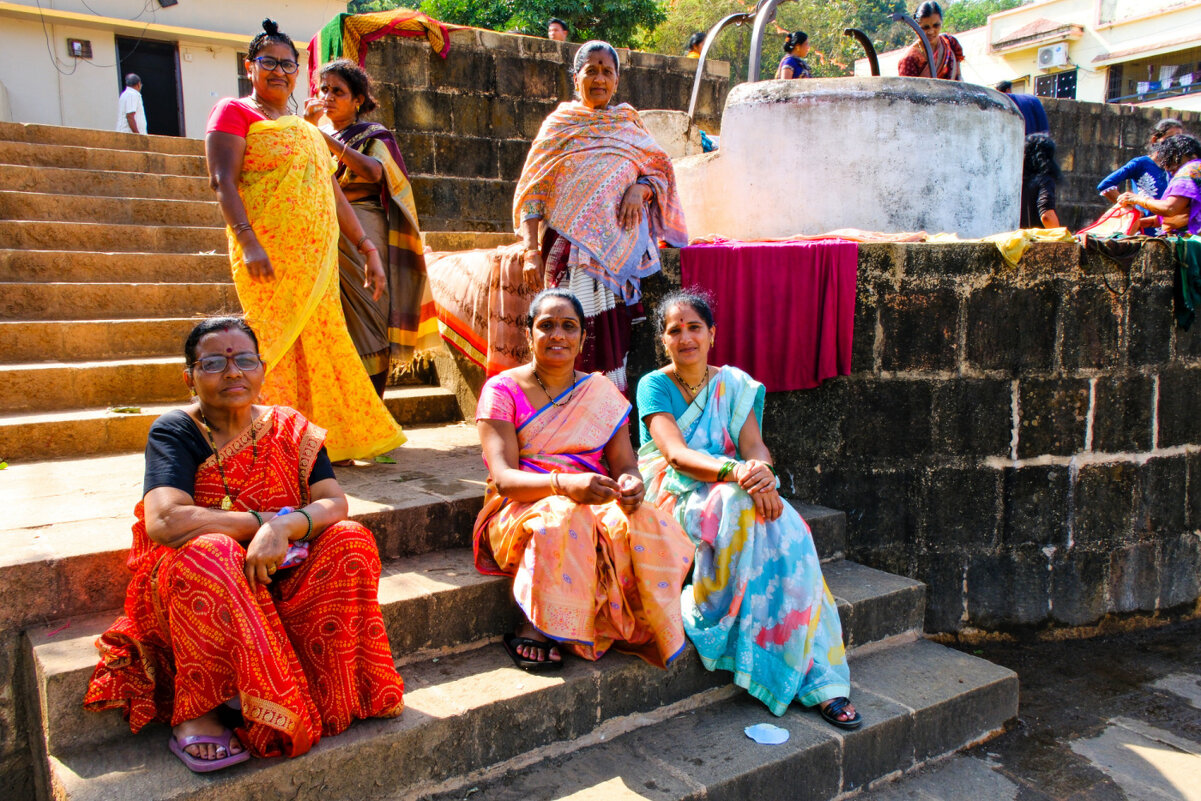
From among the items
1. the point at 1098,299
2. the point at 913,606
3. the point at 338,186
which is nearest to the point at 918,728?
the point at 913,606

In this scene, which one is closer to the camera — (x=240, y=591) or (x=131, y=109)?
(x=240, y=591)

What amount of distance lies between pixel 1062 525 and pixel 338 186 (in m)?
4.04

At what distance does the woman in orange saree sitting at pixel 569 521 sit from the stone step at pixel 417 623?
0.38 ft

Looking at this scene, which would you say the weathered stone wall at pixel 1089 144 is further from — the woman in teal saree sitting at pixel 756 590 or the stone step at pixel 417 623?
the woman in teal saree sitting at pixel 756 590

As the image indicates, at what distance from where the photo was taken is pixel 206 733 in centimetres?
208

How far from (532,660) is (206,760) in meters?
0.97

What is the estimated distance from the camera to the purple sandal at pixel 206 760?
201 cm

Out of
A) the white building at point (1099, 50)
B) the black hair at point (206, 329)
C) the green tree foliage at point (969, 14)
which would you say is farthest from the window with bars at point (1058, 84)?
the black hair at point (206, 329)

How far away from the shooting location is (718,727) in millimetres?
2738

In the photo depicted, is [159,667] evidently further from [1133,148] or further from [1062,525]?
[1133,148]

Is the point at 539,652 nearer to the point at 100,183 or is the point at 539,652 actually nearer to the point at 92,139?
the point at 100,183

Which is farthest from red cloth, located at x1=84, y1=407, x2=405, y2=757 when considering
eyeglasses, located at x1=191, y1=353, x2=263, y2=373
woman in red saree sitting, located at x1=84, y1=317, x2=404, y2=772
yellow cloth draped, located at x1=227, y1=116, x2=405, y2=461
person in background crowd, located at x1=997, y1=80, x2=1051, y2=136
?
person in background crowd, located at x1=997, y1=80, x2=1051, y2=136

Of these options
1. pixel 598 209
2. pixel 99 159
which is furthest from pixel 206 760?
pixel 99 159

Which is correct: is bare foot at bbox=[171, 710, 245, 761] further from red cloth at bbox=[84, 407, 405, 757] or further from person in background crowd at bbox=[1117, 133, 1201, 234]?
person in background crowd at bbox=[1117, 133, 1201, 234]
